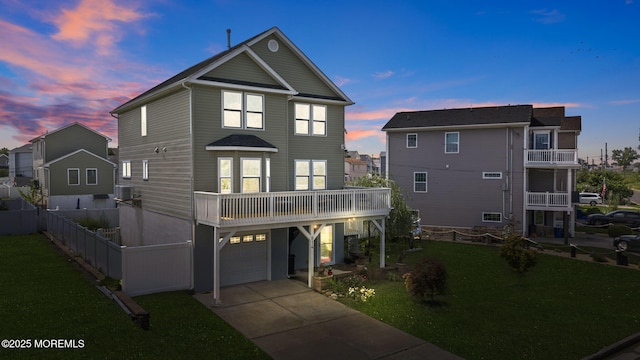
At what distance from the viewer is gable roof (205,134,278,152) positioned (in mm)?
15711

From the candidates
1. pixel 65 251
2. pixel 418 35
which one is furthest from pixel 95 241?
pixel 418 35

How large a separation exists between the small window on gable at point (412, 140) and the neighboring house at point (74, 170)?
29190 mm

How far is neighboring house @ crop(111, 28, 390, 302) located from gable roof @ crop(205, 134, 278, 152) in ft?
0.16

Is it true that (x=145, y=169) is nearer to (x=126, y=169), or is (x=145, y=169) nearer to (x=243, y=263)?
(x=126, y=169)

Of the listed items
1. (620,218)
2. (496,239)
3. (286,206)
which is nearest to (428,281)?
(286,206)

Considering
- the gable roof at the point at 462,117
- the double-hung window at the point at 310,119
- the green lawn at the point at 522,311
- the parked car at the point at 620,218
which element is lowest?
the green lawn at the point at 522,311

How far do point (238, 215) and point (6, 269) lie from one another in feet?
35.5

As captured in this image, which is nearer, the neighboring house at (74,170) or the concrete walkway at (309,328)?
the concrete walkway at (309,328)

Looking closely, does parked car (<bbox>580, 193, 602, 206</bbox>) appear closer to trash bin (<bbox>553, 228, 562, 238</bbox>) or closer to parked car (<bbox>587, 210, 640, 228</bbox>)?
parked car (<bbox>587, 210, 640, 228</bbox>)

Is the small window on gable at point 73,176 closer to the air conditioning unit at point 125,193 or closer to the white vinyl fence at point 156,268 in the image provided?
the air conditioning unit at point 125,193

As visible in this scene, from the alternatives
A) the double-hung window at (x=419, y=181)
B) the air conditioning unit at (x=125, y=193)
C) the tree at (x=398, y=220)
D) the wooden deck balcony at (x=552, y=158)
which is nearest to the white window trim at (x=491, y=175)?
the wooden deck balcony at (x=552, y=158)

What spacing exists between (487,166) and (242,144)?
2072 cm

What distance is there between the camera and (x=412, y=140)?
3212 cm

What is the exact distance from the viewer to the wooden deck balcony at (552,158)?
92.4 feet
